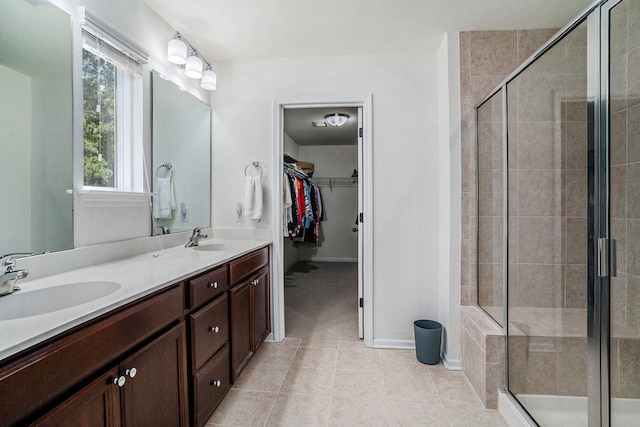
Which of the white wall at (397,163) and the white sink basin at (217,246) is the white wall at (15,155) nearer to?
the white sink basin at (217,246)

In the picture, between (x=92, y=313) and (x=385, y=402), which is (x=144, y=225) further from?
(x=385, y=402)

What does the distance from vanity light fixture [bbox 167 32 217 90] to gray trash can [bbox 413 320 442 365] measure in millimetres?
2470

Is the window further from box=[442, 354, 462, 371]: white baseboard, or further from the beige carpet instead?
box=[442, 354, 462, 371]: white baseboard

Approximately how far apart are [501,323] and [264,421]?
4.94ft

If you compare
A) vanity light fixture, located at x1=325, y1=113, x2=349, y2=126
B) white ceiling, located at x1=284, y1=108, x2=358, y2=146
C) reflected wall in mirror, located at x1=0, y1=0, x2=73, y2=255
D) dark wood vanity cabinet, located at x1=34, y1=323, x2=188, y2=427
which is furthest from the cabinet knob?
vanity light fixture, located at x1=325, y1=113, x2=349, y2=126

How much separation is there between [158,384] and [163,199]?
1.22 m

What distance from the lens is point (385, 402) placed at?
171 centimetres

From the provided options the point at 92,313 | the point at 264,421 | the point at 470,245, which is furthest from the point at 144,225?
the point at 470,245

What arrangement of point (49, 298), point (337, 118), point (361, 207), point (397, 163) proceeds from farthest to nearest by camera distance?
point (337, 118) → point (361, 207) → point (397, 163) → point (49, 298)

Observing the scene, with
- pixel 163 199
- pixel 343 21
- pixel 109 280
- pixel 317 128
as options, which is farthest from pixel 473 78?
pixel 317 128

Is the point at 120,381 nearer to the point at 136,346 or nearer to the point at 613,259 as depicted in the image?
the point at 136,346

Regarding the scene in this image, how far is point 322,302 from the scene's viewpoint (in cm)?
348

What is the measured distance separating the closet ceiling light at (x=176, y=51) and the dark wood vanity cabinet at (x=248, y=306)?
139 cm

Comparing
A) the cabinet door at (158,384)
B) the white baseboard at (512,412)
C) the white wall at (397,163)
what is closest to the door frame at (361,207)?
the white wall at (397,163)
